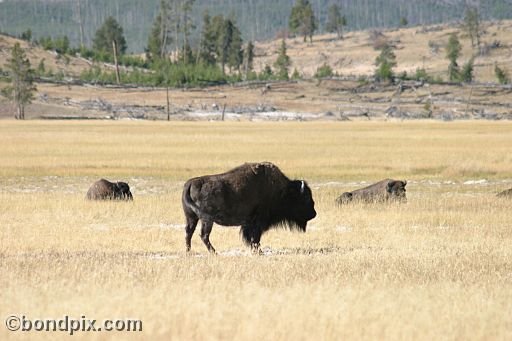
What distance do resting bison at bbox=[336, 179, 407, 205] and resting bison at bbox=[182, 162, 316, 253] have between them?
8361 mm

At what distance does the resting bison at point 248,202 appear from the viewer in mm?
13609

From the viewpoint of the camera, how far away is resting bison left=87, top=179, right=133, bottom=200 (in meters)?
23.2

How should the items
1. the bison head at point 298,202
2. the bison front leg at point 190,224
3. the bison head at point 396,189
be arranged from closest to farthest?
the bison front leg at point 190,224 → the bison head at point 298,202 → the bison head at point 396,189

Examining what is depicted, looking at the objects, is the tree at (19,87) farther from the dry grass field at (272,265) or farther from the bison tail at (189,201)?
the bison tail at (189,201)

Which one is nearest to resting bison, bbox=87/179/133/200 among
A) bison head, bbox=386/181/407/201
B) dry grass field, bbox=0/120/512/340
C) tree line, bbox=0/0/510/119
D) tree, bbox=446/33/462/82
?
dry grass field, bbox=0/120/512/340

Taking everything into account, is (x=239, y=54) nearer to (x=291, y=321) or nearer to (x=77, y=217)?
(x=77, y=217)

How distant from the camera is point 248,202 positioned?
547 inches

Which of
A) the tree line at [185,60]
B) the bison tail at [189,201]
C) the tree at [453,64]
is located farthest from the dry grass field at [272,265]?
the tree at [453,64]

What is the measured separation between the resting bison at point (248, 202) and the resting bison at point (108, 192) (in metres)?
9.45

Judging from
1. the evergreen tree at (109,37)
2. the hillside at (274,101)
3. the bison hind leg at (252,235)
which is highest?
the evergreen tree at (109,37)

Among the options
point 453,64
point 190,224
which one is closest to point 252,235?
point 190,224

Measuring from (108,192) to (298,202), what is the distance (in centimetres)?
974

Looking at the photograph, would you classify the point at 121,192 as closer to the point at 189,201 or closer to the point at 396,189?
the point at 396,189

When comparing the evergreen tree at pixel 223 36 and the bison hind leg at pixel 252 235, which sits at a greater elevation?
the evergreen tree at pixel 223 36
